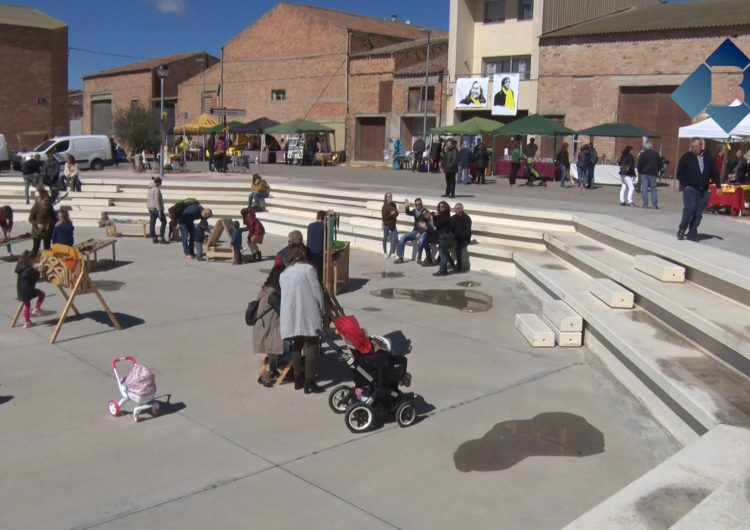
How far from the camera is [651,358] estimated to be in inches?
270

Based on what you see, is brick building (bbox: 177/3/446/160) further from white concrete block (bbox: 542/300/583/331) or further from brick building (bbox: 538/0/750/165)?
white concrete block (bbox: 542/300/583/331)

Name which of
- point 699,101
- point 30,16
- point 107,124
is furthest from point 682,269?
point 107,124

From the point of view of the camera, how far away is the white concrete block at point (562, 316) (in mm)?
8781

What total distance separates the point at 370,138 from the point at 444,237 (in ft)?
103

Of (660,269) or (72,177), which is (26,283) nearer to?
(660,269)

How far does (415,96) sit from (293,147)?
7.30m

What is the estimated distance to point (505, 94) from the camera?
3559 cm

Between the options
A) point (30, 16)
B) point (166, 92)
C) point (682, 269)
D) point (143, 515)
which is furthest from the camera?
point (166, 92)

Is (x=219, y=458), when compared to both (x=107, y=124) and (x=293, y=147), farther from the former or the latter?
(x=107, y=124)

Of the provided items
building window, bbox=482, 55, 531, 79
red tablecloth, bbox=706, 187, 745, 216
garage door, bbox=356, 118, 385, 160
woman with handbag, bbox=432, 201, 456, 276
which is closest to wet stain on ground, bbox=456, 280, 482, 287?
woman with handbag, bbox=432, 201, 456, 276

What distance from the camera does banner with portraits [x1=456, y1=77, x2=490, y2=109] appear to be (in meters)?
36.4

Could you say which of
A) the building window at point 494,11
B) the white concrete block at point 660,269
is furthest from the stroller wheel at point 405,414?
the building window at point 494,11

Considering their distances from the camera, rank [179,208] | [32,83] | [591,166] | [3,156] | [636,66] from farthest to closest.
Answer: [32,83], [636,66], [3,156], [591,166], [179,208]

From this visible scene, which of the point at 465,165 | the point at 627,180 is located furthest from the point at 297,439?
the point at 465,165
